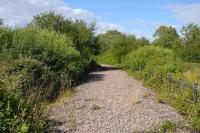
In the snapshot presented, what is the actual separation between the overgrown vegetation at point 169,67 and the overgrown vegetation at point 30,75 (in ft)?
16.8

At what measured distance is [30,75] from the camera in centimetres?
1702

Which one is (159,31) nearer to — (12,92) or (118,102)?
(118,102)

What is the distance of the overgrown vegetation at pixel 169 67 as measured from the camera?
1595 centimetres

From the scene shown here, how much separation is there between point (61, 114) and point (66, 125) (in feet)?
6.52

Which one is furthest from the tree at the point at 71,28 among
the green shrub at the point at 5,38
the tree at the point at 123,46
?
the green shrub at the point at 5,38

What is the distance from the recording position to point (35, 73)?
19000 millimetres

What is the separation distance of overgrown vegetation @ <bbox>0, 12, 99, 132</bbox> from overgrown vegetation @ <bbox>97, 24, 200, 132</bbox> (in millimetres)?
5127

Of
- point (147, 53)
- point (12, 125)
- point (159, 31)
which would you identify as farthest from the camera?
point (159, 31)

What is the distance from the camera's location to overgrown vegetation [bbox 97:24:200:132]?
15945 mm

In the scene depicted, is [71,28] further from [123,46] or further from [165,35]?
[165,35]

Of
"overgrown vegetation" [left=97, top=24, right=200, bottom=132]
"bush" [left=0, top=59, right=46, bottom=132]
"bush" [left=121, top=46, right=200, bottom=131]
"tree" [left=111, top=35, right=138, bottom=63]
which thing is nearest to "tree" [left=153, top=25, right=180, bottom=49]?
"overgrown vegetation" [left=97, top=24, right=200, bottom=132]

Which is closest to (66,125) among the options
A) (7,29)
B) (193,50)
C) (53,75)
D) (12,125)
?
(12,125)

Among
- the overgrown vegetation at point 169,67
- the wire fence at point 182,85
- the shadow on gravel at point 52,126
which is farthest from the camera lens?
the overgrown vegetation at point 169,67

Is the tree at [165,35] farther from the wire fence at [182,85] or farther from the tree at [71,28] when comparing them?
the wire fence at [182,85]
